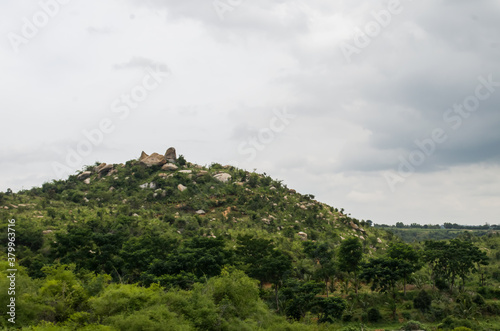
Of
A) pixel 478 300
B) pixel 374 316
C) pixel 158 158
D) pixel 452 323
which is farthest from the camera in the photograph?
pixel 158 158

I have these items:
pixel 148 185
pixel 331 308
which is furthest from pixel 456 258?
pixel 148 185

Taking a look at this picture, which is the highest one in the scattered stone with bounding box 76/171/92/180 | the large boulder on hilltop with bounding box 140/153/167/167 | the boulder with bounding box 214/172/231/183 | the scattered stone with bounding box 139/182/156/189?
the large boulder on hilltop with bounding box 140/153/167/167

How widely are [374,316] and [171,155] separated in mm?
71051

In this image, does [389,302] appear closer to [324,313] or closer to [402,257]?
[402,257]

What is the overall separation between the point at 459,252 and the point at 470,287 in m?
6.15

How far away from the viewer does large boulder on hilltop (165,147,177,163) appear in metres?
98.4

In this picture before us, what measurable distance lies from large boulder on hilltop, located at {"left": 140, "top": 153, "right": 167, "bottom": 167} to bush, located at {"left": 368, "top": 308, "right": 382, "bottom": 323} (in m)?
67.6

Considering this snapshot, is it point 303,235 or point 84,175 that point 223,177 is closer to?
point 303,235

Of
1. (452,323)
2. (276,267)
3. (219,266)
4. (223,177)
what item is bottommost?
(452,323)

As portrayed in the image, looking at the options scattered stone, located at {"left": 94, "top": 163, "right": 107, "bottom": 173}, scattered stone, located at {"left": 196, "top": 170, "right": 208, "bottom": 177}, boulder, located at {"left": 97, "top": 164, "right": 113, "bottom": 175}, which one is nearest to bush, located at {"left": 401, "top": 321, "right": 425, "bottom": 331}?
scattered stone, located at {"left": 196, "top": 170, "right": 208, "bottom": 177}

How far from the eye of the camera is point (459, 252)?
4612 centimetres

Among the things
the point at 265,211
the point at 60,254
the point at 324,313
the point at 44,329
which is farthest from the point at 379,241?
the point at 44,329

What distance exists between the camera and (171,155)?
325ft

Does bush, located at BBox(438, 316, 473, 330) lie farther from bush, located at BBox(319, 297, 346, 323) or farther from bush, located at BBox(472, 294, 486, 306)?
bush, located at BBox(319, 297, 346, 323)
